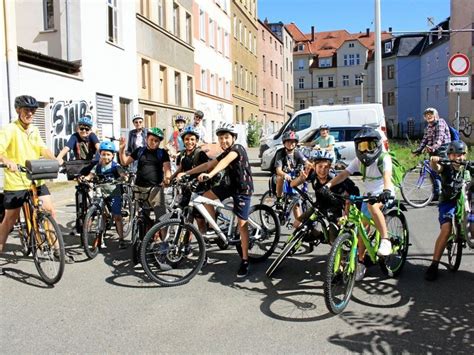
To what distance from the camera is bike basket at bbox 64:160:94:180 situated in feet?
23.7

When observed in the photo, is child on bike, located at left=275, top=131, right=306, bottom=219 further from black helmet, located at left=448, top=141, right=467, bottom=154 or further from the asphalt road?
black helmet, located at left=448, top=141, right=467, bottom=154

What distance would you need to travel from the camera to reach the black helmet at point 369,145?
206 inches

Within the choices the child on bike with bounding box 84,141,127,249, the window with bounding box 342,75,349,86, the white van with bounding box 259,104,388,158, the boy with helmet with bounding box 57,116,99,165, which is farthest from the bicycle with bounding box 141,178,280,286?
the window with bounding box 342,75,349,86

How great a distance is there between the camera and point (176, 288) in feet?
17.9

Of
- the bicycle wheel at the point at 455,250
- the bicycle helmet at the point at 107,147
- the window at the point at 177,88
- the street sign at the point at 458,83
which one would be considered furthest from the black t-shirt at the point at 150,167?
the window at the point at 177,88

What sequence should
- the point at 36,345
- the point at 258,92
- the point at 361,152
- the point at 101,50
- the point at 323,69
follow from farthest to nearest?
the point at 323,69, the point at 258,92, the point at 101,50, the point at 361,152, the point at 36,345

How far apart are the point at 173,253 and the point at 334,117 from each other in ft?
46.8

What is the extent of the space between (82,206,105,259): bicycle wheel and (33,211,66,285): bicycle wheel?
2.84 ft

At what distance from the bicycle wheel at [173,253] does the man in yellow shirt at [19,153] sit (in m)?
1.55

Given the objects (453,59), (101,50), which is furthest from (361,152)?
(101,50)

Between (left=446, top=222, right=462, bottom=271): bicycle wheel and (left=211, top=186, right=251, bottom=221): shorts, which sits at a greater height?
(left=211, top=186, right=251, bottom=221): shorts

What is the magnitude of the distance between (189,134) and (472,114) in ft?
116

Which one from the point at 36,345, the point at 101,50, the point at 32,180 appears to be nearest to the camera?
the point at 36,345

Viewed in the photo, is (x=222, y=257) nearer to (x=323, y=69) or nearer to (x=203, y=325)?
(x=203, y=325)
